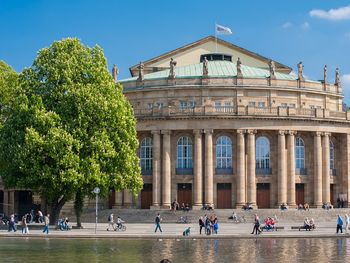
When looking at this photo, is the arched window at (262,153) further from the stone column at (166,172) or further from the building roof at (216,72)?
the stone column at (166,172)

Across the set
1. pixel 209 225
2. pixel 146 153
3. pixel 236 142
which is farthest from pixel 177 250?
pixel 146 153

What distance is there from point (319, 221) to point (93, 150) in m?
29.5

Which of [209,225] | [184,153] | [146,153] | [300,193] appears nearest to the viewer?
[209,225]

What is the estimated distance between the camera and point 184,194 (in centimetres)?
8394

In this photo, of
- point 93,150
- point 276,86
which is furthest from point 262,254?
point 276,86

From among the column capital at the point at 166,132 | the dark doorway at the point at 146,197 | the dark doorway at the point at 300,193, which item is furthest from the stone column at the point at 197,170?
the dark doorway at the point at 300,193

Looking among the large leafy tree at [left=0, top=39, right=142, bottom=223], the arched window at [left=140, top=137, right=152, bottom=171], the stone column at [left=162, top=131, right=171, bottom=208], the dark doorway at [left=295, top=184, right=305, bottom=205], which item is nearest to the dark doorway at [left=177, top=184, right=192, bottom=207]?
the stone column at [left=162, top=131, right=171, bottom=208]

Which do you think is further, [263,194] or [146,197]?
[146,197]

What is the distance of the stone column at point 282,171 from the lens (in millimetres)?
82125

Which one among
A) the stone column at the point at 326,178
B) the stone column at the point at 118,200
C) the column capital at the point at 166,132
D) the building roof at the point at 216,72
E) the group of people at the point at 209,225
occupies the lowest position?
the group of people at the point at 209,225

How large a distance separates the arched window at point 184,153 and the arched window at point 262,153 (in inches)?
326

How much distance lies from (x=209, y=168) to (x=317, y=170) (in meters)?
13.6

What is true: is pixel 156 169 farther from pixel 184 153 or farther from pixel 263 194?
pixel 263 194

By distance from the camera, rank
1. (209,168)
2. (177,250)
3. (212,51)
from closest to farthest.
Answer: (177,250)
(209,168)
(212,51)
